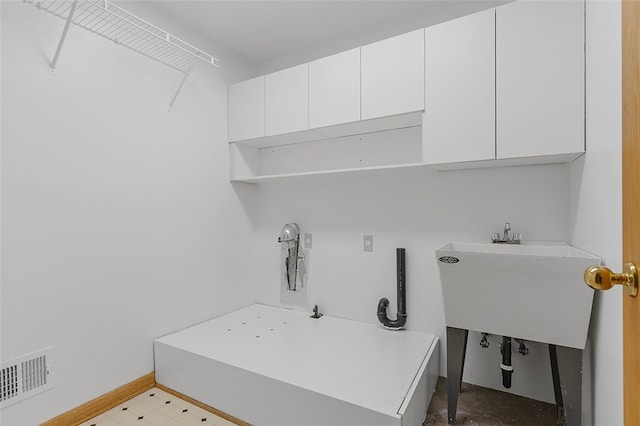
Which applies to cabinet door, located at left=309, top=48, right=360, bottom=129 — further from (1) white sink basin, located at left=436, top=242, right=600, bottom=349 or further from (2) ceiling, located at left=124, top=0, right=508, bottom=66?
(1) white sink basin, located at left=436, top=242, right=600, bottom=349

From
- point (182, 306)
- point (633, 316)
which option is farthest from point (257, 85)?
Result: point (633, 316)

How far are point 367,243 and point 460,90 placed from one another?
1.11m

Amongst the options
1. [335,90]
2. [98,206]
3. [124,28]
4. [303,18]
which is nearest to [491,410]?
[335,90]

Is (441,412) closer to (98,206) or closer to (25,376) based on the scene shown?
(25,376)

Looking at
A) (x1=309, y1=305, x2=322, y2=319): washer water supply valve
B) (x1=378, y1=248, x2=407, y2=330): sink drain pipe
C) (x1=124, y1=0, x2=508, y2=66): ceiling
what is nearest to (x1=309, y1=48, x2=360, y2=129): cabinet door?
(x1=124, y1=0, x2=508, y2=66): ceiling

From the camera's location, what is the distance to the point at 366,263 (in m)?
2.25

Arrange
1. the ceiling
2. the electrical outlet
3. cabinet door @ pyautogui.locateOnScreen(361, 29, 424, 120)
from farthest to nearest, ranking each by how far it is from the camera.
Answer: the electrical outlet < the ceiling < cabinet door @ pyautogui.locateOnScreen(361, 29, 424, 120)

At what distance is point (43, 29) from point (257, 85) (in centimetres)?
117

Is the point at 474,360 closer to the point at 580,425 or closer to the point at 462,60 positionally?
Result: the point at 580,425

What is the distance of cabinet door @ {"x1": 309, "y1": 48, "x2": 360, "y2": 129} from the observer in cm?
191

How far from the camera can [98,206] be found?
5.54 ft

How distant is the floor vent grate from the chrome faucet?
7.59 feet

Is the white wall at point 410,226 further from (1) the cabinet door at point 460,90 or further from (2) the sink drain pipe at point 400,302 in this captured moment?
(1) the cabinet door at point 460,90

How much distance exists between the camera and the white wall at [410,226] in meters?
1.74
